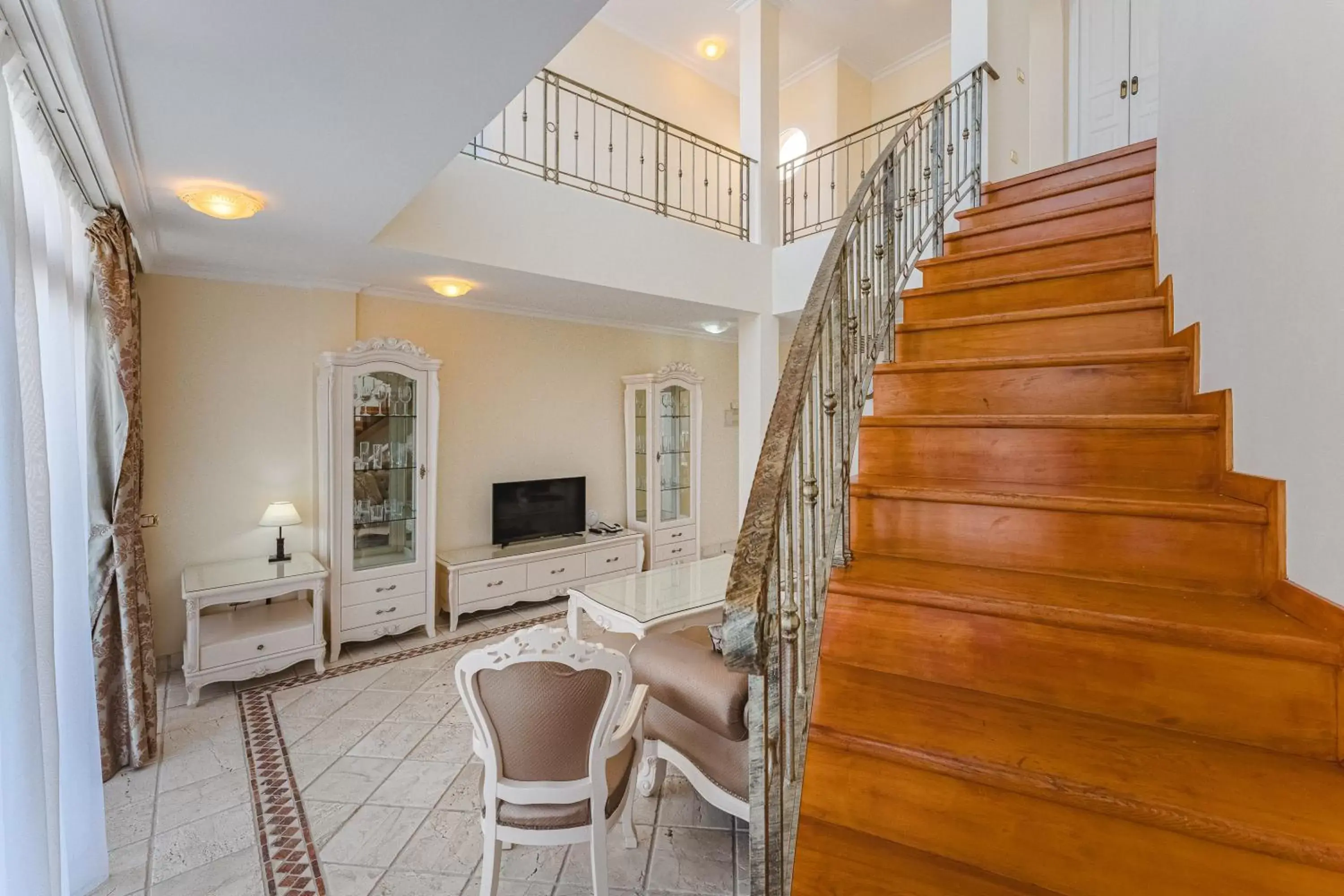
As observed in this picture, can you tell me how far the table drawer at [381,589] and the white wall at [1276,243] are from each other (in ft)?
14.1

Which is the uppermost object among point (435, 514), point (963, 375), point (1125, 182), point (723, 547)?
point (1125, 182)

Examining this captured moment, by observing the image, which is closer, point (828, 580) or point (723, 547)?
Answer: point (828, 580)

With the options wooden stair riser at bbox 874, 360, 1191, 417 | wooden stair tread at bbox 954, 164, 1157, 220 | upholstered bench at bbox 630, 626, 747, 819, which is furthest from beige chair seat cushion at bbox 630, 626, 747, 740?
wooden stair tread at bbox 954, 164, 1157, 220

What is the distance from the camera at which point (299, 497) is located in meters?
3.97

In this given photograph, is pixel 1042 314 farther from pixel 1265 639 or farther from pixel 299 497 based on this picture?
pixel 299 497

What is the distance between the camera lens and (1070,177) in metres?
2.99

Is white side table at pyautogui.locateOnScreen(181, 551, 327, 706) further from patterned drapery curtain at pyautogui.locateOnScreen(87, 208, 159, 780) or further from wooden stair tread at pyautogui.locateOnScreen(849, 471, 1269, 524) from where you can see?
wooden stair tread at pyautogui.locateOnScreen(849, 471, 1269, 524)

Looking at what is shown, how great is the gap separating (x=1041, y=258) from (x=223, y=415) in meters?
4.66

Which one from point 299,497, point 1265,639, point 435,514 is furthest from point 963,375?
point 299,497

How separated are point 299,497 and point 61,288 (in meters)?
2.19

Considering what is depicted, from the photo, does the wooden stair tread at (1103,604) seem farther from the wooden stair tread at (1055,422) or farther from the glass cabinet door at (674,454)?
the glass cabinet door at (674,454)

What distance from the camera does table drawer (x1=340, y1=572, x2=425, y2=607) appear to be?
12.6 feet

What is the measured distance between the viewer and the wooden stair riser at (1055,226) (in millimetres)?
2420

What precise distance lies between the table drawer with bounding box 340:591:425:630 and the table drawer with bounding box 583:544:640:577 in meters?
1.36
